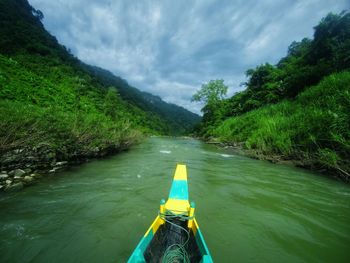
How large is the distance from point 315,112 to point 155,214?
7.99m

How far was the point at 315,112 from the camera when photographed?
24.1 ft

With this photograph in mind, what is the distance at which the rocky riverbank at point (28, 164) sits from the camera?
4.40 m

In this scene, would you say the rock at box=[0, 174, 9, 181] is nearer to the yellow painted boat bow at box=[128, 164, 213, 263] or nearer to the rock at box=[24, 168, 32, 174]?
the rock at box=[24, 168, 32, 174]

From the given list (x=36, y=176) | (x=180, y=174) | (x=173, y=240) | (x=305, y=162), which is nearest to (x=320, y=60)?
(x=305, y=162)

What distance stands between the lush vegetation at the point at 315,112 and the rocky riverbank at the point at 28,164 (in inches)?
363

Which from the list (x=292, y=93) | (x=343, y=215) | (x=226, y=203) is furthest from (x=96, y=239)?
(x=292, y=93)

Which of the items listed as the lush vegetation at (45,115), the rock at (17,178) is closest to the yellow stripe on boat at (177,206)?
the lush vegetation at (45,115)

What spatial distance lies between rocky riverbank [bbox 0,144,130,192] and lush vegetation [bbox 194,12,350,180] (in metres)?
→ 9.23

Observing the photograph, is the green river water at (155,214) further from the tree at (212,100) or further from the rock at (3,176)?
the tree at (212,100)

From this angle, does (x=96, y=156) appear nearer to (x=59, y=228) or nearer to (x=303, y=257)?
(x=59, y=228)

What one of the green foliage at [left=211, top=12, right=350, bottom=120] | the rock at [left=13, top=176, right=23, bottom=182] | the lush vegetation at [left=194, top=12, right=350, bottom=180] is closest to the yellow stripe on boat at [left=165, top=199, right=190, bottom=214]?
the rock at [left=13, top=176, right=23, bottom=182]

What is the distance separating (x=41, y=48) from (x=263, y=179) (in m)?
44.1

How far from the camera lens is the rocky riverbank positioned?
4402 mm

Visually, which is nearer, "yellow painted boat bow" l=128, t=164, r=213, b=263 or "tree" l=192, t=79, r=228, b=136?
"yellow painted boat bow" l=128, t=164, r=213, b=263
